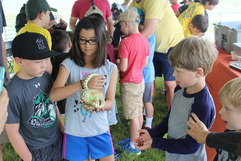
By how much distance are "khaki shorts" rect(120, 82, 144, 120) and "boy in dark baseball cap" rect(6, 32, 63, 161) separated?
104 cm

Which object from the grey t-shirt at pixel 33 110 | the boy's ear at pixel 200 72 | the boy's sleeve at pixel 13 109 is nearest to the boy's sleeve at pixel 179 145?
the boy's ear at pixel 200 72

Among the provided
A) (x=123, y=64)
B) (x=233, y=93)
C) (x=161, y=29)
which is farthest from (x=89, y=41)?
(x=161, y=29)

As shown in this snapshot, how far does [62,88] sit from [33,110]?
25 centimetres

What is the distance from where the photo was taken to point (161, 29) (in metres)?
2.97

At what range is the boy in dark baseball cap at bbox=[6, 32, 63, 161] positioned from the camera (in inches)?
58.7

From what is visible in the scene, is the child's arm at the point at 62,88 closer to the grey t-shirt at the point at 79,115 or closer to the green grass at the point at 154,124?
the grey t-shirt at the point at 79,115

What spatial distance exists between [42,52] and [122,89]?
123cm

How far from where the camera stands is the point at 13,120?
4.87 feet

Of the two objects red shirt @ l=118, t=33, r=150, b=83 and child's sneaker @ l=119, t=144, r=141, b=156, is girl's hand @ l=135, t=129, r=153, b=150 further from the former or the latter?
child's sneaker @ l=119, t=144, r=141, b=156

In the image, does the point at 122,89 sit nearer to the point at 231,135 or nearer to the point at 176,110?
the point at 176,110

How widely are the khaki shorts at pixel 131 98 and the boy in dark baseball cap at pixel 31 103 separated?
1.04m

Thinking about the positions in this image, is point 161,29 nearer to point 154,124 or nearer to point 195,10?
point 195,10

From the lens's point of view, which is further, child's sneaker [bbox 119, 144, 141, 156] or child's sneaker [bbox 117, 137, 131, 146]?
child's sneaker [bbox 117, 137, 131, 146]

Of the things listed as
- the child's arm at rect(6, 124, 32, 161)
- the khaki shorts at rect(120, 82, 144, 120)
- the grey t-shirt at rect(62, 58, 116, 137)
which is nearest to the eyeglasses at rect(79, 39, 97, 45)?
the grey t-shirt at rect(62, 58, 116, 137)
